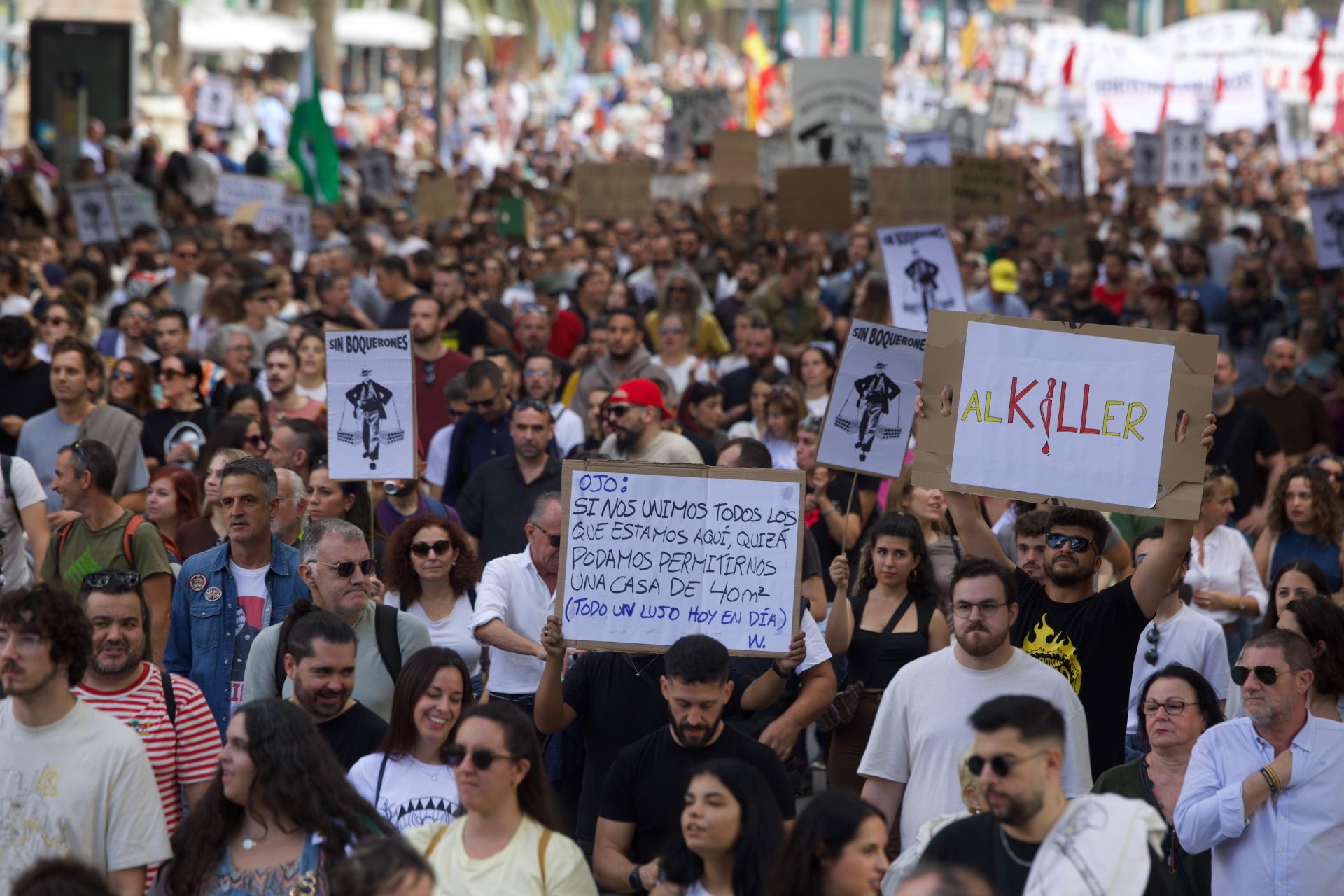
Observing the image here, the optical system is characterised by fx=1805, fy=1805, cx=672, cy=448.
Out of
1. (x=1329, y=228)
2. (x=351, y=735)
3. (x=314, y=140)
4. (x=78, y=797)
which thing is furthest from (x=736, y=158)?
(x=78, y=797)

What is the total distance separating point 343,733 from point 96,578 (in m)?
0.87

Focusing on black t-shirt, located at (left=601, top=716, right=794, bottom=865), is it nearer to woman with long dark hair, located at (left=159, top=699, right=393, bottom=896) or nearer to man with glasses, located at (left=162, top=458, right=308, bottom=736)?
woman with long dark hair, located at (left=159, top=699, right=393, bottom=896)

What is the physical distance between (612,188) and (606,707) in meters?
13.8

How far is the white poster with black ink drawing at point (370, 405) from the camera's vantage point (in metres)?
7.50

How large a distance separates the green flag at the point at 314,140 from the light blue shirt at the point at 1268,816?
1439cm

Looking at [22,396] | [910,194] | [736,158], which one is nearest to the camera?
[22,396]

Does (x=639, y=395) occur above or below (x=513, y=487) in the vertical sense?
above

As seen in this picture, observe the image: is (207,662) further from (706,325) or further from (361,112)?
(361,112)

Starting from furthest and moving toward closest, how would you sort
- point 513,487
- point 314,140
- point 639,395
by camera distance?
point 314,140 < point 639,395 < point 513,487

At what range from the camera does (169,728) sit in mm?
5082

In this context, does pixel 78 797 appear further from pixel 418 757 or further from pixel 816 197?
pixel 816 197

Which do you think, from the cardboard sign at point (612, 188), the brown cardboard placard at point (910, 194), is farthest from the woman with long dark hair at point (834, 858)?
the cardboard sign at point (612, 188)

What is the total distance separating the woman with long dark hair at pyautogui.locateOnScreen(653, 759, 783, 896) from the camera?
14.5 ft

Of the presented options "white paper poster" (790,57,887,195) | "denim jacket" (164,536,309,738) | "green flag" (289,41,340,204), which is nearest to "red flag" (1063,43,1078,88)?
"white paper poster" (790,57,887,195)
